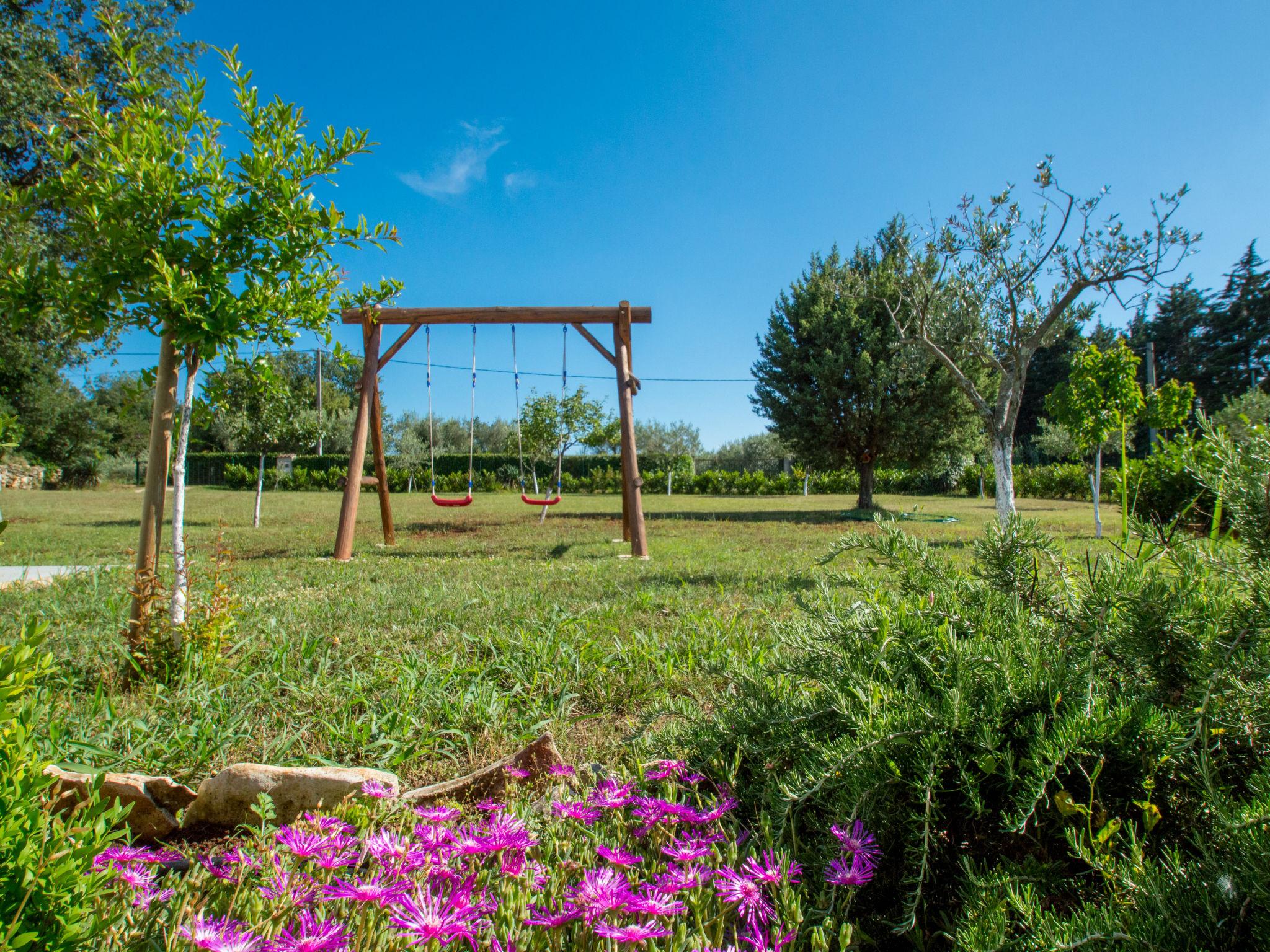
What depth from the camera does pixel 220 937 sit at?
1.02 meters

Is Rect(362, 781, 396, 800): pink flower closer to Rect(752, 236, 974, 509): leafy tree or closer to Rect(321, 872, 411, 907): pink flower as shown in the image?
Rect(321, 872, 411, 907): pink flower

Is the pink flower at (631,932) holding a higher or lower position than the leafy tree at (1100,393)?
lower

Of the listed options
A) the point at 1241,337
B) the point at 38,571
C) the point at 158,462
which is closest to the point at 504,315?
the point at 38,571

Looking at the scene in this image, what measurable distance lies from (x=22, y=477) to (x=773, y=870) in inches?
1615

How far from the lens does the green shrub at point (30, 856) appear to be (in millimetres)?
945

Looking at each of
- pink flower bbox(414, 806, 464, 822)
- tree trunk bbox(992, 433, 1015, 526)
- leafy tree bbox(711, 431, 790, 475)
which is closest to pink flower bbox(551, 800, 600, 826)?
pink flower bbox(414, 806, 464, 822)

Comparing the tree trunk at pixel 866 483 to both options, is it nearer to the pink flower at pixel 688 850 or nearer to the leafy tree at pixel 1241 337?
the pink flower at pixel 688 850

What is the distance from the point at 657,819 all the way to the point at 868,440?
19602 millimetres

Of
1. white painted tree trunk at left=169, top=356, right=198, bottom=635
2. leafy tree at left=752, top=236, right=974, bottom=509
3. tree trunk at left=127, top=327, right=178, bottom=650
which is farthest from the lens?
leafy tree at left=752, top=236, right=974, bottom=509

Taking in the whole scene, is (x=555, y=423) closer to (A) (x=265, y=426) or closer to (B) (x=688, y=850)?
(A) (x=265, y=426)

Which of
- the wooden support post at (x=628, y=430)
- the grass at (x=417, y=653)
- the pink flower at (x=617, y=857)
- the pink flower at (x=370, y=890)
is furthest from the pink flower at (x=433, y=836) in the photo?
the wooden support post at (x=628, y=430)

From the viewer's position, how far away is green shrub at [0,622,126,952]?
94 centimetres

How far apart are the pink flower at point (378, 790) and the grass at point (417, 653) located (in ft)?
1.81

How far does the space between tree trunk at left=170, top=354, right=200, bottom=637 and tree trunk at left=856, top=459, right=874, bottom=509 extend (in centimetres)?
1939
